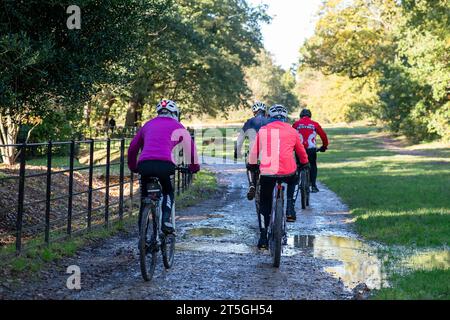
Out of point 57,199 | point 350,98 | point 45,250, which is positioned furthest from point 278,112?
point 350,98

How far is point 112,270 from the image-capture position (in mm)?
7621

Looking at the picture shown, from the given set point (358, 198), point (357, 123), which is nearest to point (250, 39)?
point (358, 198)

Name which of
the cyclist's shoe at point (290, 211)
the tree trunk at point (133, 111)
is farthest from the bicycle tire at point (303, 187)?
the tree trunk at point (133, 111)

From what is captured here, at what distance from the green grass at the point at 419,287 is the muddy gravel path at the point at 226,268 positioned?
32 cm

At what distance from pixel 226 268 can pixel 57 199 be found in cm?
431

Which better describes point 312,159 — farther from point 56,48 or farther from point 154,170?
point 154,170

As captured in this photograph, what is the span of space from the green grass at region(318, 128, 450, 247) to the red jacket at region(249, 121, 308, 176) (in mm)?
2657

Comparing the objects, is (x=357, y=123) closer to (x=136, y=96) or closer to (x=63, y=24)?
(x=136, y=96)

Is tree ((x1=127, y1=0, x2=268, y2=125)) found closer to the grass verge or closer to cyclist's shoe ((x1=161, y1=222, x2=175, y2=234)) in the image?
the grass verge

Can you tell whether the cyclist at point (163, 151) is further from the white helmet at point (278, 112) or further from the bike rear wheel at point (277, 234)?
the white helmet at point (278, 112)

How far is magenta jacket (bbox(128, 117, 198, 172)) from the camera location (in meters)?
7.21

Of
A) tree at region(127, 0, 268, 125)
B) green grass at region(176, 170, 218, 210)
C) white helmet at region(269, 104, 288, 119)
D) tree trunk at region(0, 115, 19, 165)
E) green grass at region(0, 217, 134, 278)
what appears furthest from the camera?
tree at region(127, 0, 268, 125)

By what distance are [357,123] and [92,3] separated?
9744 centimetres

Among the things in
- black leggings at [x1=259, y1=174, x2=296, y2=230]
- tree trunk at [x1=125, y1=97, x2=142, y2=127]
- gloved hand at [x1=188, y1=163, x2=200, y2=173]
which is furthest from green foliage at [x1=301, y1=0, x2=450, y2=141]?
gloved hand at [x1=188, y1=163, x2=200, y2=173]
